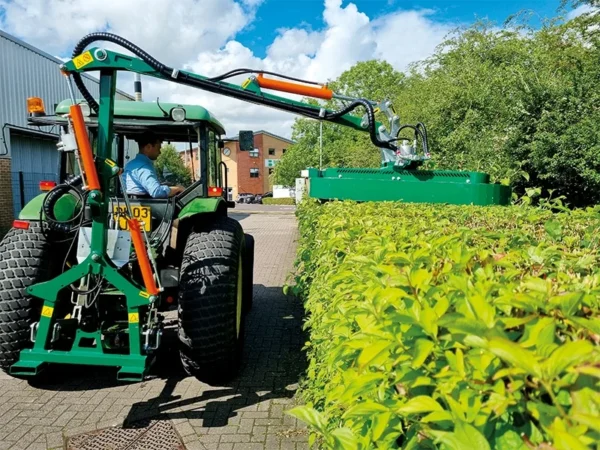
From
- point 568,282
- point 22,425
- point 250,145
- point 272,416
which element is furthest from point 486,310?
point 250,145

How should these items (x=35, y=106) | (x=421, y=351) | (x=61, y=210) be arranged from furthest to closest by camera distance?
(x=61, y=210)
(x=35, y=106)
(x=421, y=351)

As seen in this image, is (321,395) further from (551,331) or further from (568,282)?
(551,331)

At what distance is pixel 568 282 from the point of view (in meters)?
1.66

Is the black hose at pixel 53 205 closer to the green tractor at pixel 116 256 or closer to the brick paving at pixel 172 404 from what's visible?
the green tractor at pixel 116 256

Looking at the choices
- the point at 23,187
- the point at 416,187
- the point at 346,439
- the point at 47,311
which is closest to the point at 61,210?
the point at 47,311

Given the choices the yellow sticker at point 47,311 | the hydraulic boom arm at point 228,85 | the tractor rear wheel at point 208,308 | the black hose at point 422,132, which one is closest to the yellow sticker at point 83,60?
the hydraulic boom arm at point 228,85

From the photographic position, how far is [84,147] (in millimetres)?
3336

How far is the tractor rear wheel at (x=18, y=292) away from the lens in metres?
3.69

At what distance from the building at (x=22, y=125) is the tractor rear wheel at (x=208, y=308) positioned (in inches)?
398

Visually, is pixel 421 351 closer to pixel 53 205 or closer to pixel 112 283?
pixel 112 283

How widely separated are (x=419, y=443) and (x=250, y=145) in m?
4.65

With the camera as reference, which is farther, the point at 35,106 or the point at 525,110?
the point at 525,110

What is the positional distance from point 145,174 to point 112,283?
129 cm

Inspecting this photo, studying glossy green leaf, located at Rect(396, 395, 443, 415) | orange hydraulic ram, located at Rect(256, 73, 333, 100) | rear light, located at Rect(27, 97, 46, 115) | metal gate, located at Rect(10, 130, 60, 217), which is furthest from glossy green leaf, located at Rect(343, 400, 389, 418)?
metal gate, located at Rect(10, 130, 60, 217)
